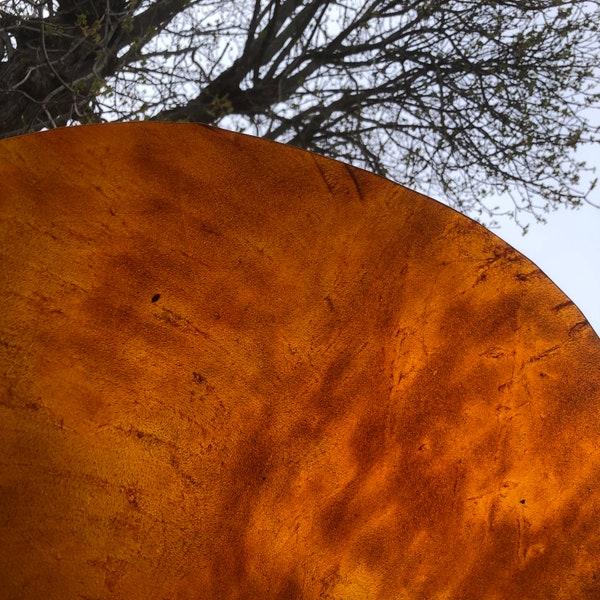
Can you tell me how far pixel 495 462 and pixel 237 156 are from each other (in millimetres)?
553

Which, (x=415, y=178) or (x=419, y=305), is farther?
(x=415, y=178)

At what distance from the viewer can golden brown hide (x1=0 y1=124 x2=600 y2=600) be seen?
944mm

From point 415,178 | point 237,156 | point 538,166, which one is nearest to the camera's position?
point 237,156

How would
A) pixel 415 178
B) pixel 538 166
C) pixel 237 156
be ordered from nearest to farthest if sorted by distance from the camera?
pixel 237 156 → pixel 538 166 → pixel 415 178

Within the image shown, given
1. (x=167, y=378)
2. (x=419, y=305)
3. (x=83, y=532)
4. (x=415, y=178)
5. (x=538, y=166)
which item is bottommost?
(x=83, y=532)

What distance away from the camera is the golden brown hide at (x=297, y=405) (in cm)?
94

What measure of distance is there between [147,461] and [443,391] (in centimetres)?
42

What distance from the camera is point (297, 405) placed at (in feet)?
3.31

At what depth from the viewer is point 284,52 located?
4828 millimetres

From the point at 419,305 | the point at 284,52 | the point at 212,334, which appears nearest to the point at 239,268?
the point at 212,334

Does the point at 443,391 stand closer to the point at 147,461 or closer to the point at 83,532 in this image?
the point at 147,461

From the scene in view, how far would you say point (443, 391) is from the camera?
1.01 meters

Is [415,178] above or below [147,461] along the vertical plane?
above

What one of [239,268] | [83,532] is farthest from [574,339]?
[83,532]
